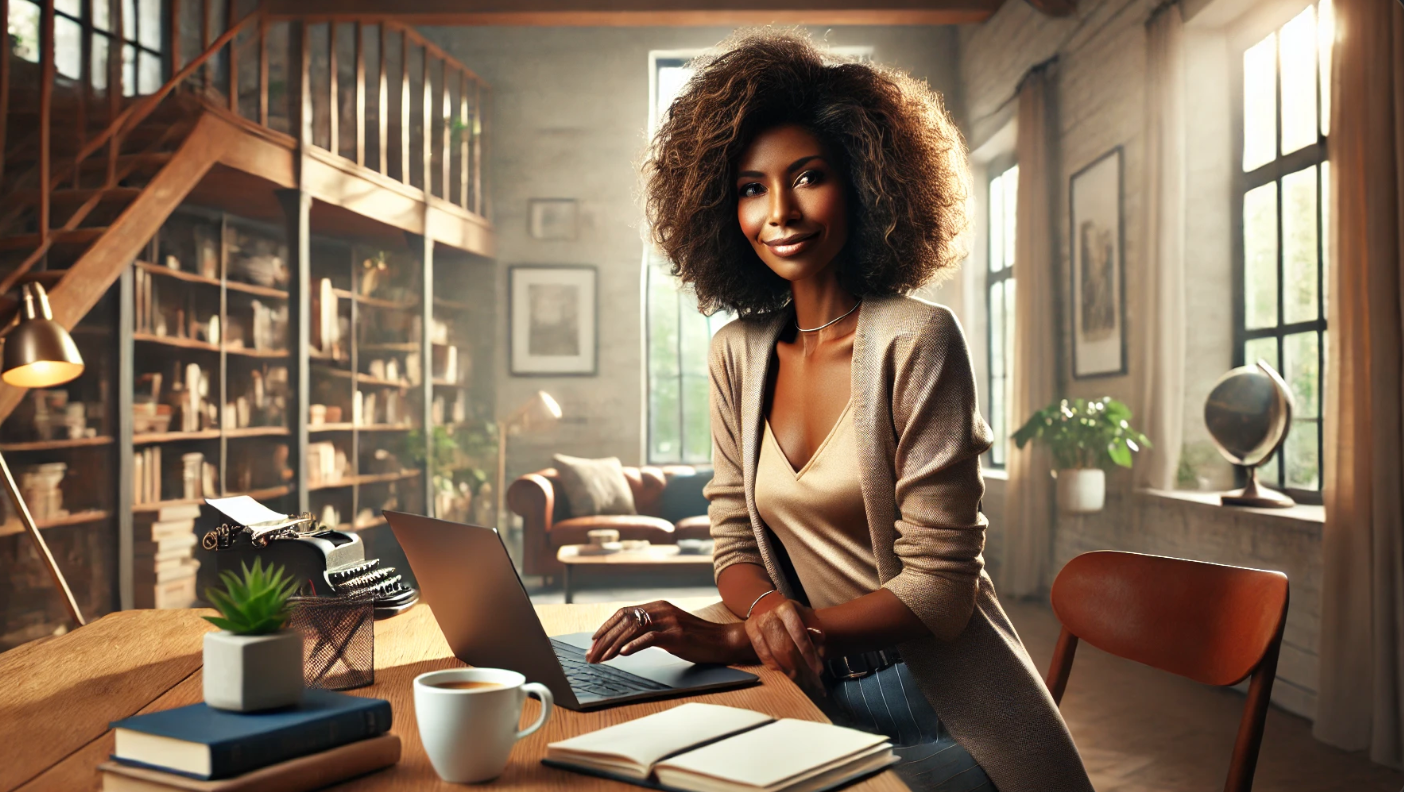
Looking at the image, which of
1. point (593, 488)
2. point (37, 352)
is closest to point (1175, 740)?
point (37, 352)

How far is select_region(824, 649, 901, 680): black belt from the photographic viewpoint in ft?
4.41

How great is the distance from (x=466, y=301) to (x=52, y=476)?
4332mm

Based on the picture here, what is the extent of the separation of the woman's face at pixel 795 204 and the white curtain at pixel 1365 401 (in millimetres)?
2761

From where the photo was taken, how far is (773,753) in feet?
2.55

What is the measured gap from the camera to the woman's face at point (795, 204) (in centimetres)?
141

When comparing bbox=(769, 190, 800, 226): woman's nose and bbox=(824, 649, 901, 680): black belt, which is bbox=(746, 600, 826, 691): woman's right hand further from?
bbox=(769, 190, 800, 226): woman's nose

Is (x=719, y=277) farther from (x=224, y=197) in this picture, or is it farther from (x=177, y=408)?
(x=224, y=197)

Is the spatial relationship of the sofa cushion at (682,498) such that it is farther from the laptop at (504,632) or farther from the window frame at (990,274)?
the laptop at (504,632)

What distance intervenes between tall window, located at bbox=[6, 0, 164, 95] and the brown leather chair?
5812 mm

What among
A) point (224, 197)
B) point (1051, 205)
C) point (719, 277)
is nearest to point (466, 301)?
point (224, 197)

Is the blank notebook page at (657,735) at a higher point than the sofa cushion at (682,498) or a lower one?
higher

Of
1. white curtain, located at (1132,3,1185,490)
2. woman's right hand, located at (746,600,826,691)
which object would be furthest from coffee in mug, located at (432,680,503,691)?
white curtain, located at (1132,3,1185,490)

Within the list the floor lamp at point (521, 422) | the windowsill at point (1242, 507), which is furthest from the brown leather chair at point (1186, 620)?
the floor lamp at point (521, 422)

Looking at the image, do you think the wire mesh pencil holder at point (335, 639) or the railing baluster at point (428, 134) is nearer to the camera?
the wire mesh pencil holder at point (335, 639)
